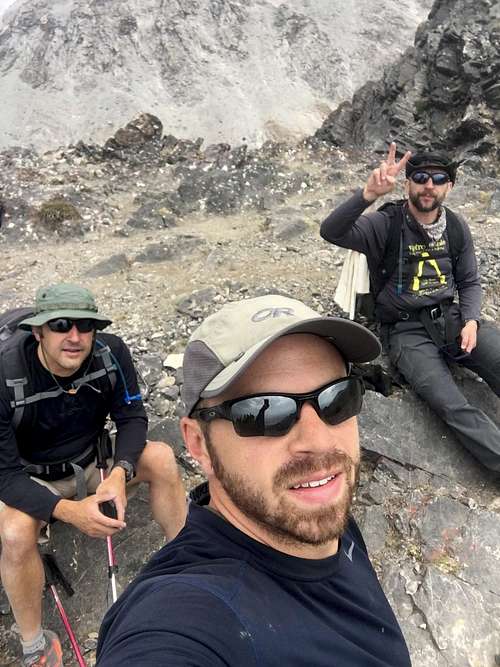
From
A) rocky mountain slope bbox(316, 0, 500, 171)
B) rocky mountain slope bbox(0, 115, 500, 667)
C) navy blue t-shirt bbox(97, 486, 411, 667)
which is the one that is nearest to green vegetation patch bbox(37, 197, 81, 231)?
rocky mountain slope bbox(0, 115, 500, 667)

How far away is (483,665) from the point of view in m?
3.41

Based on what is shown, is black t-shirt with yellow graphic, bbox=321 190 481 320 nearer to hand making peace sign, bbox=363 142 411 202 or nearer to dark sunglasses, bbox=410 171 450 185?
dark sunglasses, bbox=410 171 450 185

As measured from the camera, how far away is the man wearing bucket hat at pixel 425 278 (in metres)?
5.46

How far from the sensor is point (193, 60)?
88.5 meters

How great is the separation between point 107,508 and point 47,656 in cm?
116

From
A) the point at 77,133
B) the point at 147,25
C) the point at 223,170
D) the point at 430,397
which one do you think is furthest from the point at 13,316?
the point at 147,25

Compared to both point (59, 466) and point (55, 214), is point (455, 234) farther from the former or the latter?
point (55, 214)

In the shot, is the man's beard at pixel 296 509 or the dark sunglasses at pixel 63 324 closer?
the man's beard at pixel 296 509

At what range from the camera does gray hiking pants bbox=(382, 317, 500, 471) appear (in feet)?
16.3

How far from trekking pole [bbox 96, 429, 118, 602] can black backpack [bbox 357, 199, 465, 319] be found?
12.2ft

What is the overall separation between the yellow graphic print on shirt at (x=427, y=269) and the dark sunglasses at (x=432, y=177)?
0.72 metres

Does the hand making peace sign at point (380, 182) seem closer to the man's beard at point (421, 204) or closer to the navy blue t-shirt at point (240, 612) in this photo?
the man's beard at point (421, 204)

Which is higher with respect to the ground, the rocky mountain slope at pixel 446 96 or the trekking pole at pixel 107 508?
the rocky mountain slope at pixel 446 96

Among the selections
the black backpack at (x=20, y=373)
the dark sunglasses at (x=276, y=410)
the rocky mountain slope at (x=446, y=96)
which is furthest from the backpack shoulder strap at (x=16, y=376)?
the rocky mountain slope at (x=446, y=96)
